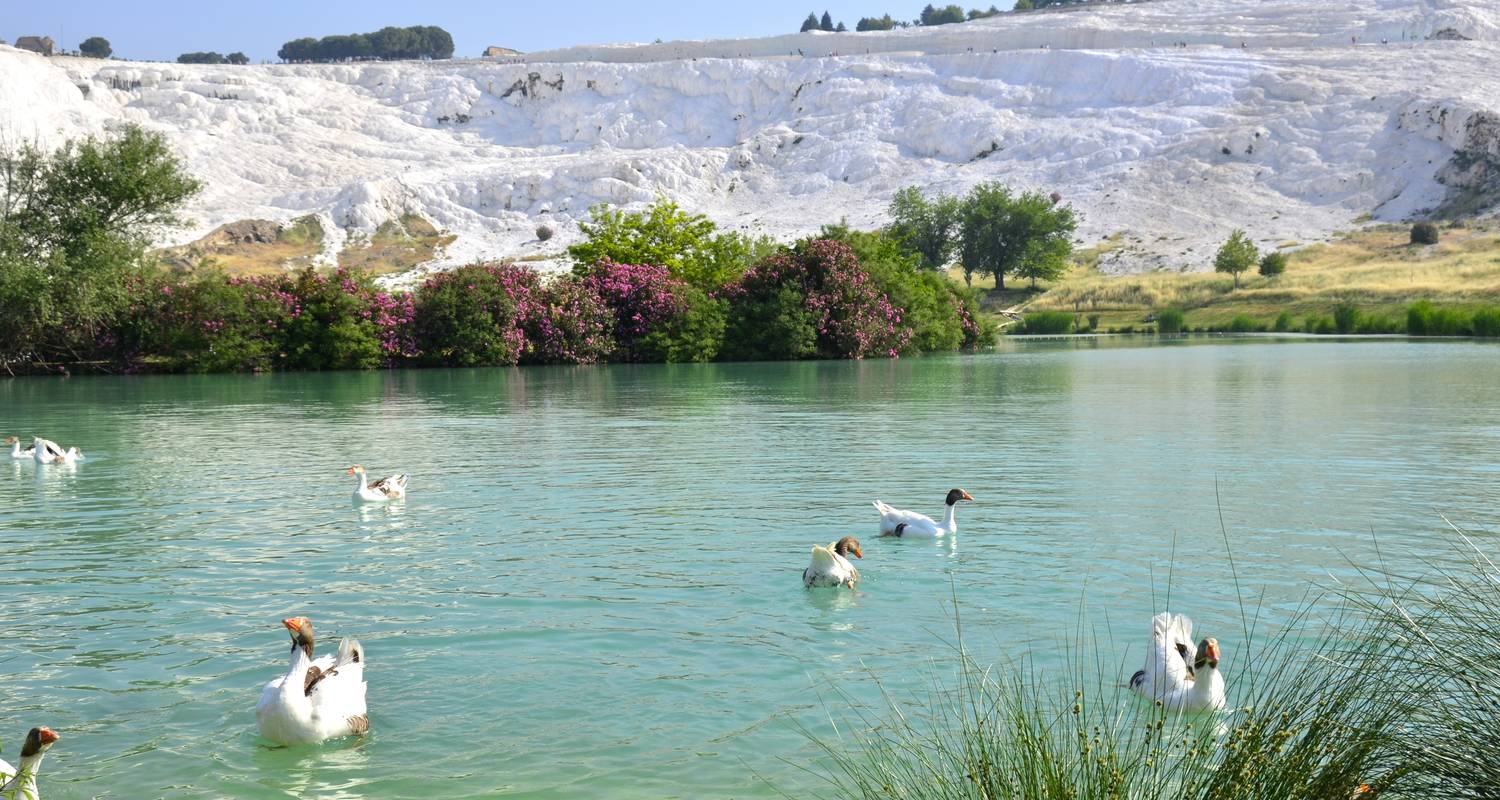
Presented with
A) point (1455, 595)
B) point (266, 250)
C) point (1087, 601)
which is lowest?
point (1087, 601)

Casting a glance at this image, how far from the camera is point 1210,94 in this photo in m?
122

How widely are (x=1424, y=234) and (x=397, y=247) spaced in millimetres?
76239

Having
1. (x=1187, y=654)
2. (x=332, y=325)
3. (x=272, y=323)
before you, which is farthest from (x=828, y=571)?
(x=272, y=323)

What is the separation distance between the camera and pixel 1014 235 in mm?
96062

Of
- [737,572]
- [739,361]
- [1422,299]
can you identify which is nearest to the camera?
[737,572]

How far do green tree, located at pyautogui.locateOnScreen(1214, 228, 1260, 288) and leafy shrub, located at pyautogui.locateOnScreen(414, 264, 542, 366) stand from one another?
53698 mm

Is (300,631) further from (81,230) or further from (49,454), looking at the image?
(81,230)

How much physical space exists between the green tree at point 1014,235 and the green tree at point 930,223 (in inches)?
44.4

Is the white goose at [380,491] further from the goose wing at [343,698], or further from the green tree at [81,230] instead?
the green tree at [81,230]

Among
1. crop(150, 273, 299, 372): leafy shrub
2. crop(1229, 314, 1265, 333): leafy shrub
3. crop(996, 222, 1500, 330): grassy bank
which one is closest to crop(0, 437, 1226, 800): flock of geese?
crop(150, 273, 299, 372): leafy shrub

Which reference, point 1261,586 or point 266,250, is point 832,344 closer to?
point 1261,586

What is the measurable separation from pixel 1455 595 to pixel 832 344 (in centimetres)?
4717

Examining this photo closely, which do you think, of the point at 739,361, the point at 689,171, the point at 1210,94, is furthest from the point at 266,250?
the point at 1210,94

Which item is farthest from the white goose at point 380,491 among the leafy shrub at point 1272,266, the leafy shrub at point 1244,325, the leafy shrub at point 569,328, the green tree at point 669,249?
the leafy shrub at point 1272,266
